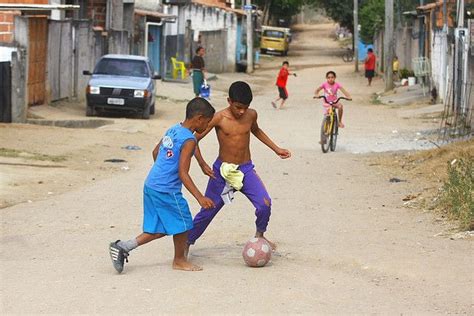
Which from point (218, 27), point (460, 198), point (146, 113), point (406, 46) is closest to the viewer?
point (460, 198)

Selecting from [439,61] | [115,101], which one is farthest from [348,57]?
[115,101]

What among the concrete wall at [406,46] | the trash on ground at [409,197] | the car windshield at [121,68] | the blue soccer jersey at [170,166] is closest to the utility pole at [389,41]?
the concrete wall at [406,46]

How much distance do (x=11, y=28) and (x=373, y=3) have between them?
41.4m

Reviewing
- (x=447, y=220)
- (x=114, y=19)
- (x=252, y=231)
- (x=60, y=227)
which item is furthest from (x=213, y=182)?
(x=114, y=19)

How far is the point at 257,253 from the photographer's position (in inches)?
374

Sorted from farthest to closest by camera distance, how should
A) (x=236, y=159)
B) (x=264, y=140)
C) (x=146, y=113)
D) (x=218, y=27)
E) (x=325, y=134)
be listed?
1. (x=218, y=27)
2. (x=146, y=113)
3. (x=325, y=134)
4. (x=264, y=140)
5. (x=236, y=159)

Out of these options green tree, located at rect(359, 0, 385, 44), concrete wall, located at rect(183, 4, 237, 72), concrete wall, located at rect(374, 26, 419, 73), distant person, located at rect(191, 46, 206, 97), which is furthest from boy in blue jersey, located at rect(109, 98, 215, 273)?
green tree, located at rect(359, 0, 385, 44)

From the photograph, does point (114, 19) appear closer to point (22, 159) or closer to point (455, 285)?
point (22, 159)

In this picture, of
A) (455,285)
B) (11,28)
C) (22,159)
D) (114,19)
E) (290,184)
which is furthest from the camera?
(114,19)

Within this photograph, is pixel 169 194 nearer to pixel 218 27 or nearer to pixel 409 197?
pixel 409 197

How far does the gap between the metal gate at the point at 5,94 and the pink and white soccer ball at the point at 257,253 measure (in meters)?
15.2

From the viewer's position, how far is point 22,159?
18.0 meters

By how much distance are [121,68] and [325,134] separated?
376 inches

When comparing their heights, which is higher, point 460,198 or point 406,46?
point 406,46
